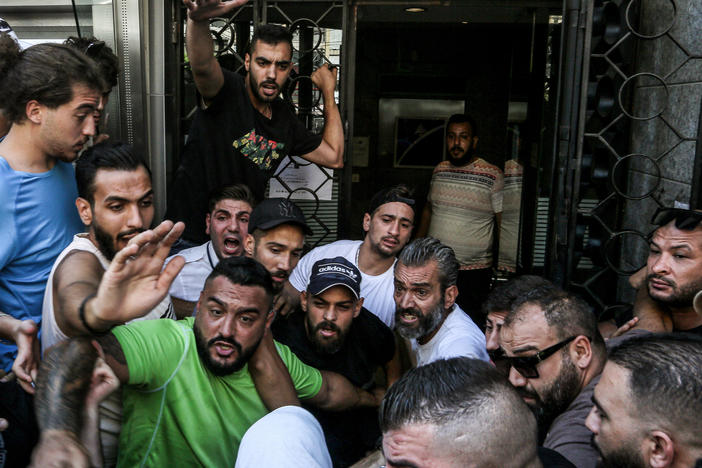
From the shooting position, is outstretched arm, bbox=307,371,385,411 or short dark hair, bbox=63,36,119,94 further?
short dark hair, bbox=63,36,119,94

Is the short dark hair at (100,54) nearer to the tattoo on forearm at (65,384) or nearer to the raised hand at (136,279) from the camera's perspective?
the raised hand at (136,279)

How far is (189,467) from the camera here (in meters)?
2.46

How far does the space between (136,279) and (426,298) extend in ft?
5.72

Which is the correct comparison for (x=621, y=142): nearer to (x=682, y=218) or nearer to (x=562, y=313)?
(x=682, y=218)

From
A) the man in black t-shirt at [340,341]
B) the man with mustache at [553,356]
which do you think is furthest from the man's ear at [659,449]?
the man in black t-shirt at [340,341]

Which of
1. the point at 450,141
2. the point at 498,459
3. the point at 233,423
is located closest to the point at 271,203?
the point at 233,423

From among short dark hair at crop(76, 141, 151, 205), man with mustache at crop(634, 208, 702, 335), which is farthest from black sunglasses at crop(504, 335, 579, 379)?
short dark hair at crop(76, 141, 151, 205)

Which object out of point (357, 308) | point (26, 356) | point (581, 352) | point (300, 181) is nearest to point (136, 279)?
point (26, 356)

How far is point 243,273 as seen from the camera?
2703 millimetres

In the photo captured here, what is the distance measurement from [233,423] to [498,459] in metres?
1.23

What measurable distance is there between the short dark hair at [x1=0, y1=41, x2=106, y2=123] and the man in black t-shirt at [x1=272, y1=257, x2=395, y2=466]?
1371 mm

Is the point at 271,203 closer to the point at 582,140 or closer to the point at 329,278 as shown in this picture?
the point at 329,278

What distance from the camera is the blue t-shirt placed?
2.43 meters

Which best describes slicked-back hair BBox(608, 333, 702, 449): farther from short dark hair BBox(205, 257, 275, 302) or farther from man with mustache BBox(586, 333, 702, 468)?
short dark hair BBox(205, 257, 275, 302)
